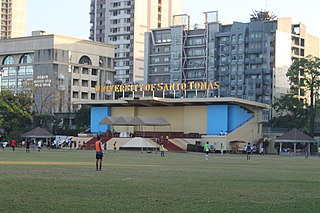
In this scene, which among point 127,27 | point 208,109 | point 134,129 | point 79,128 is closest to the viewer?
point 208,109

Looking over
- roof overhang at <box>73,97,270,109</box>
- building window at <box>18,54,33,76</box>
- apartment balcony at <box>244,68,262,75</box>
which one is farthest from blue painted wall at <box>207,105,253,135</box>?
building window at <box>18,54,33,76</box>

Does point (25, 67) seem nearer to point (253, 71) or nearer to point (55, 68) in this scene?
point (55, 68)

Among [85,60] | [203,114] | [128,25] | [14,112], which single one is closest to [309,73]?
[203,114]

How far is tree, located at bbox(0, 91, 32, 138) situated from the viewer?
4252 inches

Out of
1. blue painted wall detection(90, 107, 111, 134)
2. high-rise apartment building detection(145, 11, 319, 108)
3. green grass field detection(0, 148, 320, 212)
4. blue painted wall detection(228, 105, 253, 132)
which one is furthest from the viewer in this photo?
high-rise apartment building detection(145, 11, 319, 108)

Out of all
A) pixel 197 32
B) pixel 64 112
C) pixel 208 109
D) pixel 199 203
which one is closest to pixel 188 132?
pixel 208 109

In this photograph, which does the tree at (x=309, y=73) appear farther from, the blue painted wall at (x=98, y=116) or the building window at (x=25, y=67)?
the building window at (x=25, y=67)

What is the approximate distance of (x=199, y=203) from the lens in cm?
1641

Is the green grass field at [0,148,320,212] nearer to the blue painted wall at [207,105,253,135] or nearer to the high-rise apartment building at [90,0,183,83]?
the blue painted wall at [207,105,253,135]

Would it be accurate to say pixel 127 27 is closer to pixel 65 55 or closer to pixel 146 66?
pixel 146 66

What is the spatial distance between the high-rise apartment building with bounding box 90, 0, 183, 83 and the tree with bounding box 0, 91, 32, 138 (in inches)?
2232

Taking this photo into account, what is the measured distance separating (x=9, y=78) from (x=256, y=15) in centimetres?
5790

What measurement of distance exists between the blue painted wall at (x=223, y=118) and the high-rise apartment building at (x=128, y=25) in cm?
7123

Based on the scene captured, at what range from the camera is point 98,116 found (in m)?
110
